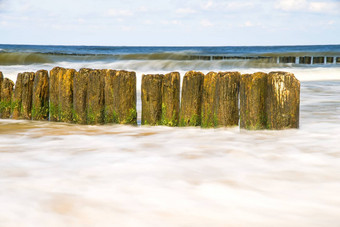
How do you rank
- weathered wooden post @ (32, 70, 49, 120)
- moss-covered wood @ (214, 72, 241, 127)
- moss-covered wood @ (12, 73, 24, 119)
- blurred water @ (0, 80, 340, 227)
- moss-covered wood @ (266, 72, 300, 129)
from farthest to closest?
moss-covered wood @ (12, 73, 24, 119), weathered wooden post @ (32, 70, 49, 120), moss-covered wood @ (214, 72, 241, 127), moss-covered wood @ (266, 72, 300, 129), blurred water @ (0, 80, 340, 227)

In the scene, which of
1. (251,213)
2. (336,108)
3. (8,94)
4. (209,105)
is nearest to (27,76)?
(8,94)

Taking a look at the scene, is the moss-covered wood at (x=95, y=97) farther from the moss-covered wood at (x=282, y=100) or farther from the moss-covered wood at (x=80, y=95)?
the moss-covered wood at (x=282, y=100)

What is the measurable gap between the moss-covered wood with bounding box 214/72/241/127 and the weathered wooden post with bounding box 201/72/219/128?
4cm

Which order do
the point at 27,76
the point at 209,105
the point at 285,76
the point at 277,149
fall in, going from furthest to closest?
the point at 27,76 → the point at 209,105 → the point at 285,76 → the point at 277,149

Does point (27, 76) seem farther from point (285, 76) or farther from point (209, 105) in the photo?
point (285, 76)

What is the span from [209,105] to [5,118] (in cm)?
284

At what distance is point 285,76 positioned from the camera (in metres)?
4.78

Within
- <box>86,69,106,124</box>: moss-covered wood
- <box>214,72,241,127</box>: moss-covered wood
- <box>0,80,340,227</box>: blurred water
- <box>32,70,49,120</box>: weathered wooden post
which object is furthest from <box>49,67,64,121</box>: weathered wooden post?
<box>214,72,241,127</box>: moss-covered wood

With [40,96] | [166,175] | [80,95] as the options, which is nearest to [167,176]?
[166,175]

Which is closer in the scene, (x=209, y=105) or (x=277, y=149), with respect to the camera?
(x=277, y=149)

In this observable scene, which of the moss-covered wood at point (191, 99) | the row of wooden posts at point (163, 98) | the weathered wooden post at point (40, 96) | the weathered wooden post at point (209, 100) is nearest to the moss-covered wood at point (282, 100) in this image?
the row of wooden posts at point (163, 98)

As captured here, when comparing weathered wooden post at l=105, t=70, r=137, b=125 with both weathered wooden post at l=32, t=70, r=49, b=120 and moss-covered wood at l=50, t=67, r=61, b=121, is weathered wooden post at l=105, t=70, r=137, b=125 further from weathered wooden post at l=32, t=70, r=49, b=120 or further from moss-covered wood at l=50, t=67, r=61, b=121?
weathered wooden post at l=32, t=70, r=49, b=120

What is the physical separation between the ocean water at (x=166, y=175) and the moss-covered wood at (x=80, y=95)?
18 cm

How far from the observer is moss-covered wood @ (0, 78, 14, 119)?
6.03 meters
